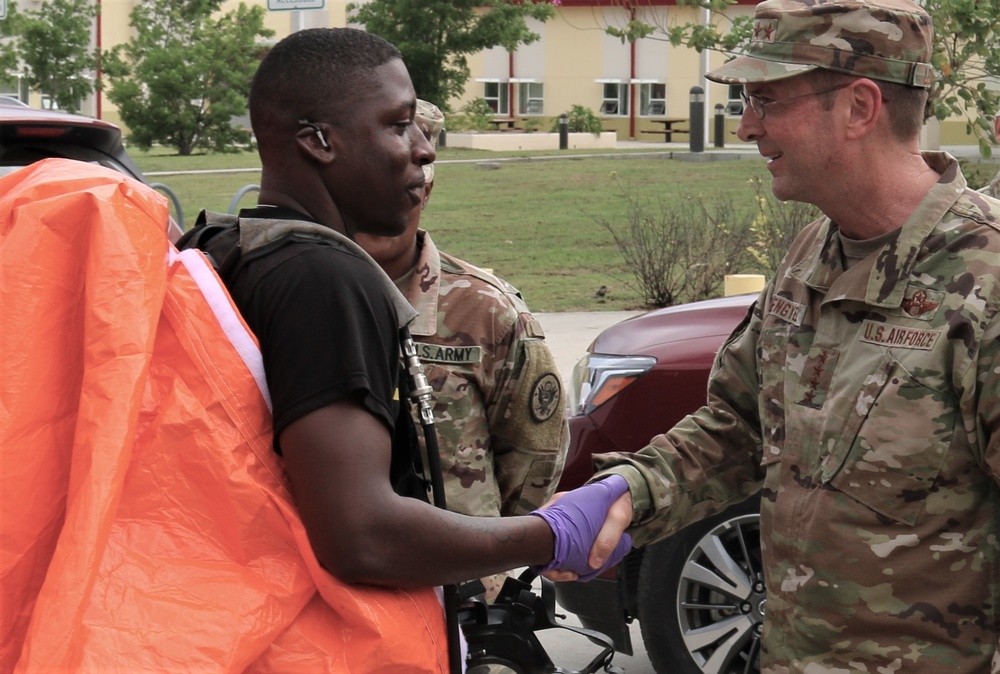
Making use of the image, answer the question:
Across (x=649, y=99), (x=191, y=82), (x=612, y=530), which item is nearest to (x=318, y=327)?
(x=612, y=530)

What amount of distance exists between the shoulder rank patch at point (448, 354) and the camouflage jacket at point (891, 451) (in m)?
0.77

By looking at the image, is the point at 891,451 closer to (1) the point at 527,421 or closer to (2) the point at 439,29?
(1) the point at 527,421

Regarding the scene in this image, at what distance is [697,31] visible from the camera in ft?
32.0

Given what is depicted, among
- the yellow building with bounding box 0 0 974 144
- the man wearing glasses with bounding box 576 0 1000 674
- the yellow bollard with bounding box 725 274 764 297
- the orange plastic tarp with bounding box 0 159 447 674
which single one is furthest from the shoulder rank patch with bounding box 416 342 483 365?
the yellow building with bounding box 0 0 974 144

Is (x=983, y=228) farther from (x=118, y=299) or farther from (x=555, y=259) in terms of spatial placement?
(x=555, y=259)

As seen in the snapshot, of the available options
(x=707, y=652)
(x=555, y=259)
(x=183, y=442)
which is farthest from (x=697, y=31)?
(x=183, y=442)

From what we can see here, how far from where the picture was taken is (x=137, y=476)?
1942mm

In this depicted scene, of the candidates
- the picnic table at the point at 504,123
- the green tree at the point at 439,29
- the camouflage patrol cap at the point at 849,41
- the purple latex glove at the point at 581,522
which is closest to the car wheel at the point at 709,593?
the purple latex glove at the point at 581,522

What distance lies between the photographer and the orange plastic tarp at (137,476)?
6.04ft

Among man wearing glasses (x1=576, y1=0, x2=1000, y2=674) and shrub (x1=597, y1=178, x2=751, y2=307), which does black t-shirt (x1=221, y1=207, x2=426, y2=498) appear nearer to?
man wearing glasses (x1=576, y1=0, x2=1000, y2=674)

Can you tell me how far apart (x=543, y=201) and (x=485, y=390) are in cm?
1588

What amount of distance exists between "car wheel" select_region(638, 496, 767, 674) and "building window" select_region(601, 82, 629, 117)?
132ft

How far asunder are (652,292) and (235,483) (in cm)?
993

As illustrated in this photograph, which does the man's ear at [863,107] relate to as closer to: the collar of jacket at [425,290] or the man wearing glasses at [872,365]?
the man wearing glasses at [872,365]
